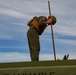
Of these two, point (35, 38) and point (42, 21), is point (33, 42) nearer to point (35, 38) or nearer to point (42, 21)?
point (35, 38)

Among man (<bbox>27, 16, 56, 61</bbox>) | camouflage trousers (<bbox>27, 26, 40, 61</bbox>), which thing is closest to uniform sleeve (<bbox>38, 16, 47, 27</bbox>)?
man (<bbox>27, 16, 56, 61</bbox>)

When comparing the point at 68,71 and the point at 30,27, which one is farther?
the point at 30,27

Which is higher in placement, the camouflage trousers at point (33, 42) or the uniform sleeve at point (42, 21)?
the uniform sleeve at point (42, 21)

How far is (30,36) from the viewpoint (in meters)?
7.41

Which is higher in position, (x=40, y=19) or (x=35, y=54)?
(x=40, y=19)

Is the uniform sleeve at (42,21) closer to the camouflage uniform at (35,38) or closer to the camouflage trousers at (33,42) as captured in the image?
the camouflage uniform at (35,38)

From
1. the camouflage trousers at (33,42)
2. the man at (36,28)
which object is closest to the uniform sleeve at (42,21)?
the man at (36,28)

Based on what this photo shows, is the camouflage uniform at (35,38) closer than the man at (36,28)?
Yes

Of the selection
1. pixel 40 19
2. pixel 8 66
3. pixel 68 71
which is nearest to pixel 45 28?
pixel 40 19

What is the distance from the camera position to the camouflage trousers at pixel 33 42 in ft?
23.2

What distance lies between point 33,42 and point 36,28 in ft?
1.16

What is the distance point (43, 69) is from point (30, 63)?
319 mm

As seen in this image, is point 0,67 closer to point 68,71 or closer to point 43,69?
point 43,69

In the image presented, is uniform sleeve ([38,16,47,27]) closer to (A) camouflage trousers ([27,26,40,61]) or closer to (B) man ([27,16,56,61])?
(B) man ([27,16,56,61])
